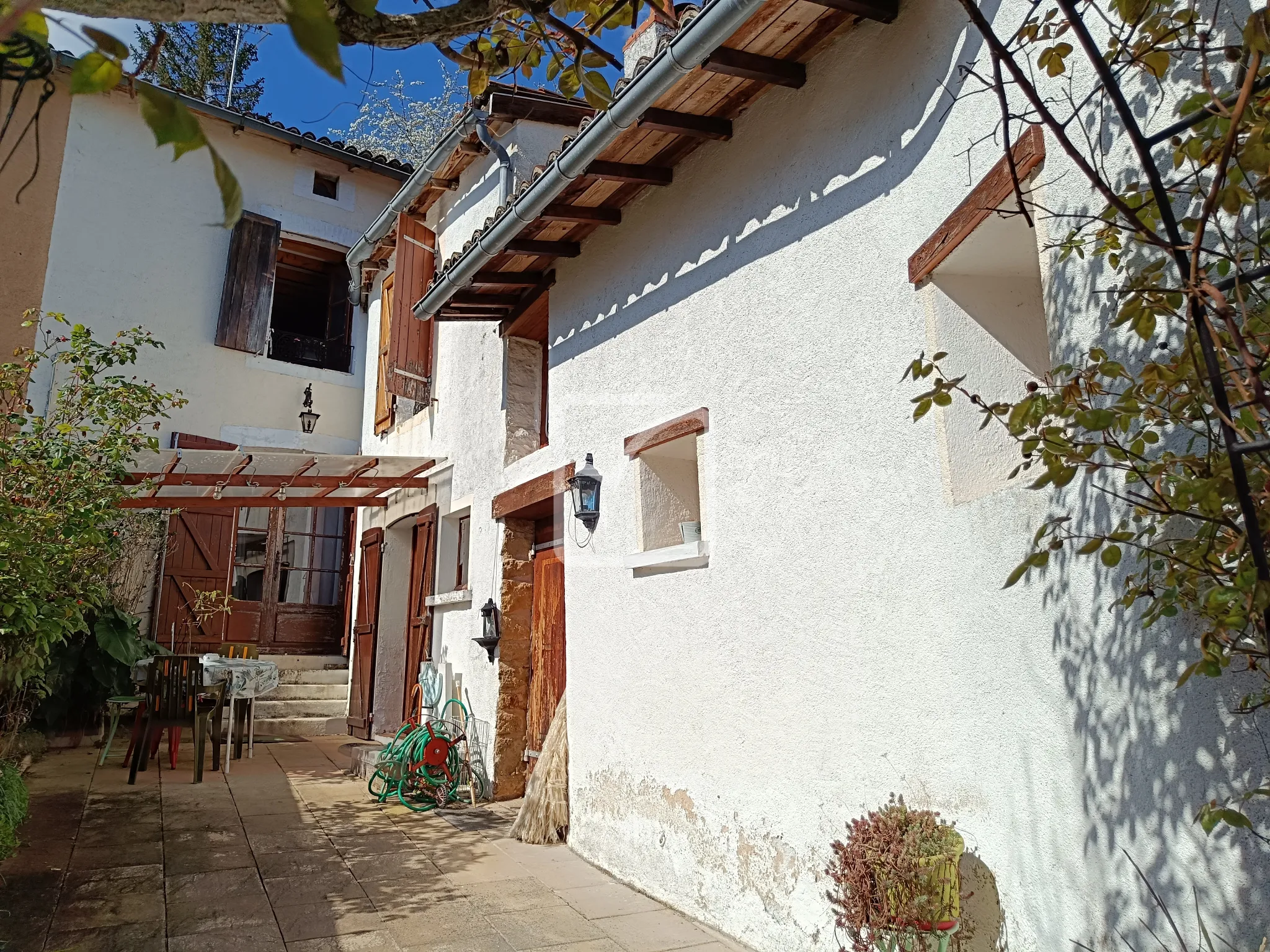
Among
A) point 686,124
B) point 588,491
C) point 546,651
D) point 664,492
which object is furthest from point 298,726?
point 686,124

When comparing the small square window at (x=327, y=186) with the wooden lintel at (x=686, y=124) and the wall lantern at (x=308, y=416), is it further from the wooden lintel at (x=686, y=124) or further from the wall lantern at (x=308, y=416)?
the wooden lintel at (x=686, y=124)

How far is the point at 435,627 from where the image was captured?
7.89 meters

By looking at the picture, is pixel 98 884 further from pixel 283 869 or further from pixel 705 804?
pixel 705 804

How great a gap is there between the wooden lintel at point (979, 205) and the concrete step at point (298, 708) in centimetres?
907

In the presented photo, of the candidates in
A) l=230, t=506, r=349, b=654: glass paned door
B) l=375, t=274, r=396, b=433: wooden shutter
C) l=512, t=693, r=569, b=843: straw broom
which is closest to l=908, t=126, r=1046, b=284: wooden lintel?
l=512, t=693, r=569, b=843: straw broom

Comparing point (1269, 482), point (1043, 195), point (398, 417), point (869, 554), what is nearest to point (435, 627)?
point (398, 417)

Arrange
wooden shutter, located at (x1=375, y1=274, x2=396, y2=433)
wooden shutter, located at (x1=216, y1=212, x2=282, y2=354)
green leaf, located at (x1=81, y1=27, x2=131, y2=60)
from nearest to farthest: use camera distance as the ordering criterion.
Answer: green leaf, located at (x1=81, y1=27, x2=131, y2=60) → wooden shutter, located at (x1=375, y1=274, x2=396, y2=433) → wooden shutter, located at (x1=216, y1=212, x2=282, y2=354)

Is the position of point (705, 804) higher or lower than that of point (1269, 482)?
lower

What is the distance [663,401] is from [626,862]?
2.46 metres

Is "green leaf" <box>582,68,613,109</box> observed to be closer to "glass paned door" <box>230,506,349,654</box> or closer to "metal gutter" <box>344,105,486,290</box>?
"metal gutter" <box>344,105,486,290</box>

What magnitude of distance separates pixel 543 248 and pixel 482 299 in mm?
1044

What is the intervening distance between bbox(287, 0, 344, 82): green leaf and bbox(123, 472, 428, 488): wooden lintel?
308 inches

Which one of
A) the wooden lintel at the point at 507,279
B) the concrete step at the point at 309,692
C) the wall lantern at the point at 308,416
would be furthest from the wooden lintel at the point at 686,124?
the concrete step at the point at 309,692

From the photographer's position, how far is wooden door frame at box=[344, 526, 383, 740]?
365 inches
